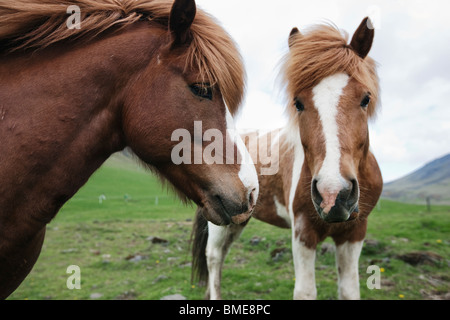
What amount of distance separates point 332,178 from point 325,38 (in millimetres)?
1680

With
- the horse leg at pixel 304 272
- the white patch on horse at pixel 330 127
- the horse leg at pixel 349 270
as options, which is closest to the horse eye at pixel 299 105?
the white patch on horse at pixel 330 127

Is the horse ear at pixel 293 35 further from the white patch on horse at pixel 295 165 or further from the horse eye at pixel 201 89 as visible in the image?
the horse eye at pixel 201 89

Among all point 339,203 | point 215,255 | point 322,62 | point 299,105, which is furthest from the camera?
point 215,255

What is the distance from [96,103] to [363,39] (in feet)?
8.74

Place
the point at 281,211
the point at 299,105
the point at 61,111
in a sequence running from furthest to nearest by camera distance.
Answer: the point at 281,211
the point at 299,105
the point at 61,111

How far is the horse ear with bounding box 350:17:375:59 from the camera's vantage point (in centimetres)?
297

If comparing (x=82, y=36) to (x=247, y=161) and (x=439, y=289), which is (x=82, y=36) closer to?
(x=247, y=161)

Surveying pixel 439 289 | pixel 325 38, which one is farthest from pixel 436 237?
pixel 325 38

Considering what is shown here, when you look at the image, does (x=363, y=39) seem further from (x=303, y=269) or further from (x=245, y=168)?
(x=303, y=269)

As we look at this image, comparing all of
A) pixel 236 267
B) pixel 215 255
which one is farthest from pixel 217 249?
pixel 236 267

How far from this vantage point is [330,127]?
260 centimetres

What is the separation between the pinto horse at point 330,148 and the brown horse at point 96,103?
93 cm

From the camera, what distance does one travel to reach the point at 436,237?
8945mm

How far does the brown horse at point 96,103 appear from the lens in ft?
5.59
